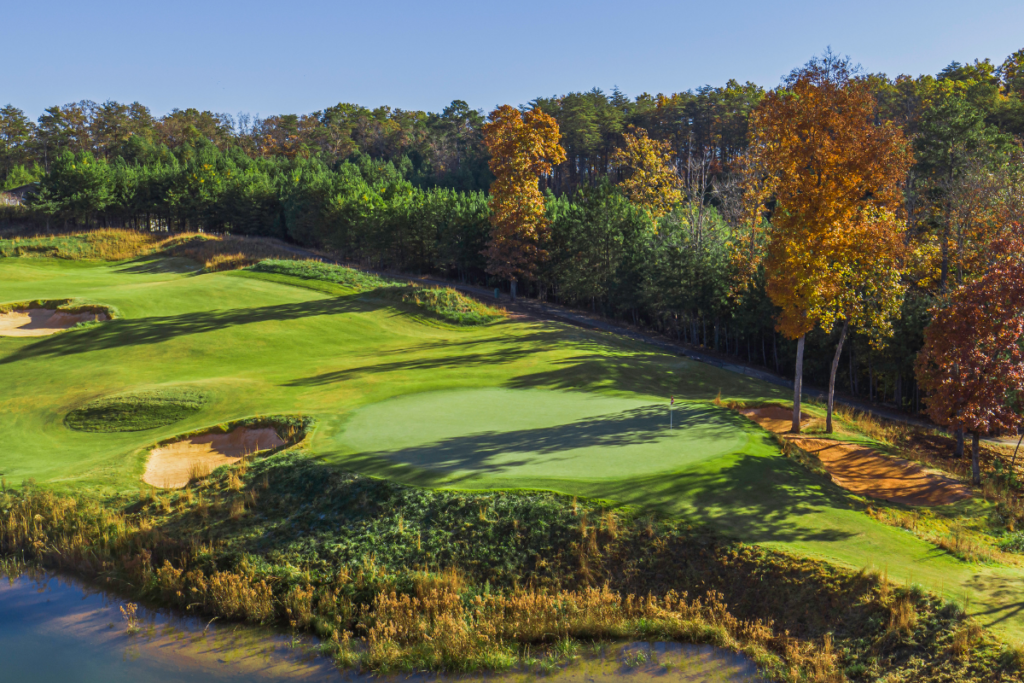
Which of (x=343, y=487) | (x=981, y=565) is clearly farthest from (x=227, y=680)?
(x=981, y=565)

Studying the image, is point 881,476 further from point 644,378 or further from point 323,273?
point 323,273

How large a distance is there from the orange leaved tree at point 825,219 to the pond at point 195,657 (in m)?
13.4

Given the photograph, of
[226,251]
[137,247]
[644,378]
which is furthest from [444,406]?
[137,247]

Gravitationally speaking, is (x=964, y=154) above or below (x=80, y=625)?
above

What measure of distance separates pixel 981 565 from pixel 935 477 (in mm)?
5809

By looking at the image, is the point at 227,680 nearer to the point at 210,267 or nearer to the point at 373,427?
the point at 373,427

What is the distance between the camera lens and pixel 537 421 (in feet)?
64.8

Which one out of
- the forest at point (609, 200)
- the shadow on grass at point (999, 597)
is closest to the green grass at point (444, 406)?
the shadow on grass at point (999, 597)

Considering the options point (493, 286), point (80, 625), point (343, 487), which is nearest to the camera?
point (80, 625)

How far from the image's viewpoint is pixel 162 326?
3434 cm

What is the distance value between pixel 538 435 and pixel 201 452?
9.82m

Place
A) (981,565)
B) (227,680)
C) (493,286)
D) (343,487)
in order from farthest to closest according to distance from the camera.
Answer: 1. (493,286)
2. (343,487)
3. (981,565)
4. (227,680)

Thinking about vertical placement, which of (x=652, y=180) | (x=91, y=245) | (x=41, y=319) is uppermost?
(x=652, y=180)

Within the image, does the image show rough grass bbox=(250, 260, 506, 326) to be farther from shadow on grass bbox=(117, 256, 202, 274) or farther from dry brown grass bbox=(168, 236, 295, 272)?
shadow on grass bbox=(117, 256, 202, 274)
